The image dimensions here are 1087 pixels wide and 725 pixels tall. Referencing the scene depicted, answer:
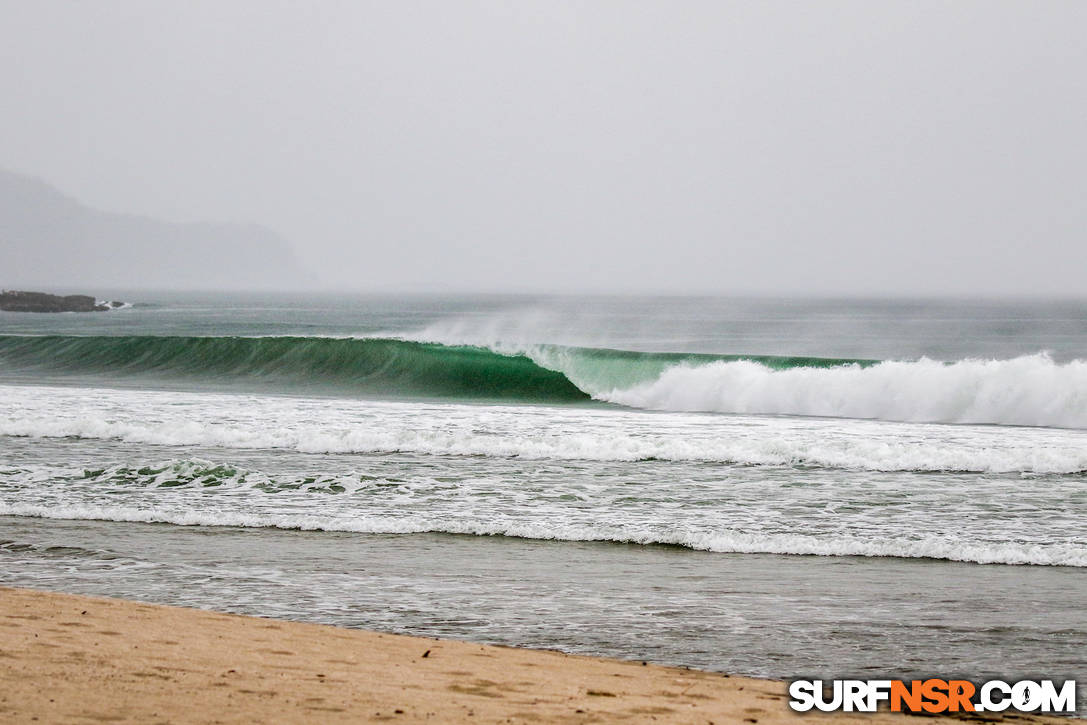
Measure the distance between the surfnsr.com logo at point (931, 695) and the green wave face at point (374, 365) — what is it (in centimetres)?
1757

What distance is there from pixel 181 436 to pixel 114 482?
2853 millimetres

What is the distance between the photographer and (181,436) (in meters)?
12.8

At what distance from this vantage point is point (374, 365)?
25.2 meters

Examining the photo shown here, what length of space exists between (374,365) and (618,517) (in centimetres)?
1742

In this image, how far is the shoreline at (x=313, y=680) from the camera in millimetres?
3676

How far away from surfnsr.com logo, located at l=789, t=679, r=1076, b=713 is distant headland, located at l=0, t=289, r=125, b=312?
79.5 metres

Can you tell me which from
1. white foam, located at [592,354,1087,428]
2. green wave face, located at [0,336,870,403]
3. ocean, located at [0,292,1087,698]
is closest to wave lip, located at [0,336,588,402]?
green wave face, located at [0,336,870,403]

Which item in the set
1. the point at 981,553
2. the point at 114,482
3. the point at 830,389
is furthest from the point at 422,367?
the point at 981,553

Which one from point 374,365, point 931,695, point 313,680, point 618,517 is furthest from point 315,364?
→ point 931,695

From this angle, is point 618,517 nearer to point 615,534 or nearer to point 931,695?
point 615,534

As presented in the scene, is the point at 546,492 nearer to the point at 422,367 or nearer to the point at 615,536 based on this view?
the point at 615,536

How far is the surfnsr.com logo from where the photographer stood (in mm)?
4137

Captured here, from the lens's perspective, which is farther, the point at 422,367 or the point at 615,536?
the point at 422,367

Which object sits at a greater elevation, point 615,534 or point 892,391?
point 892,391
